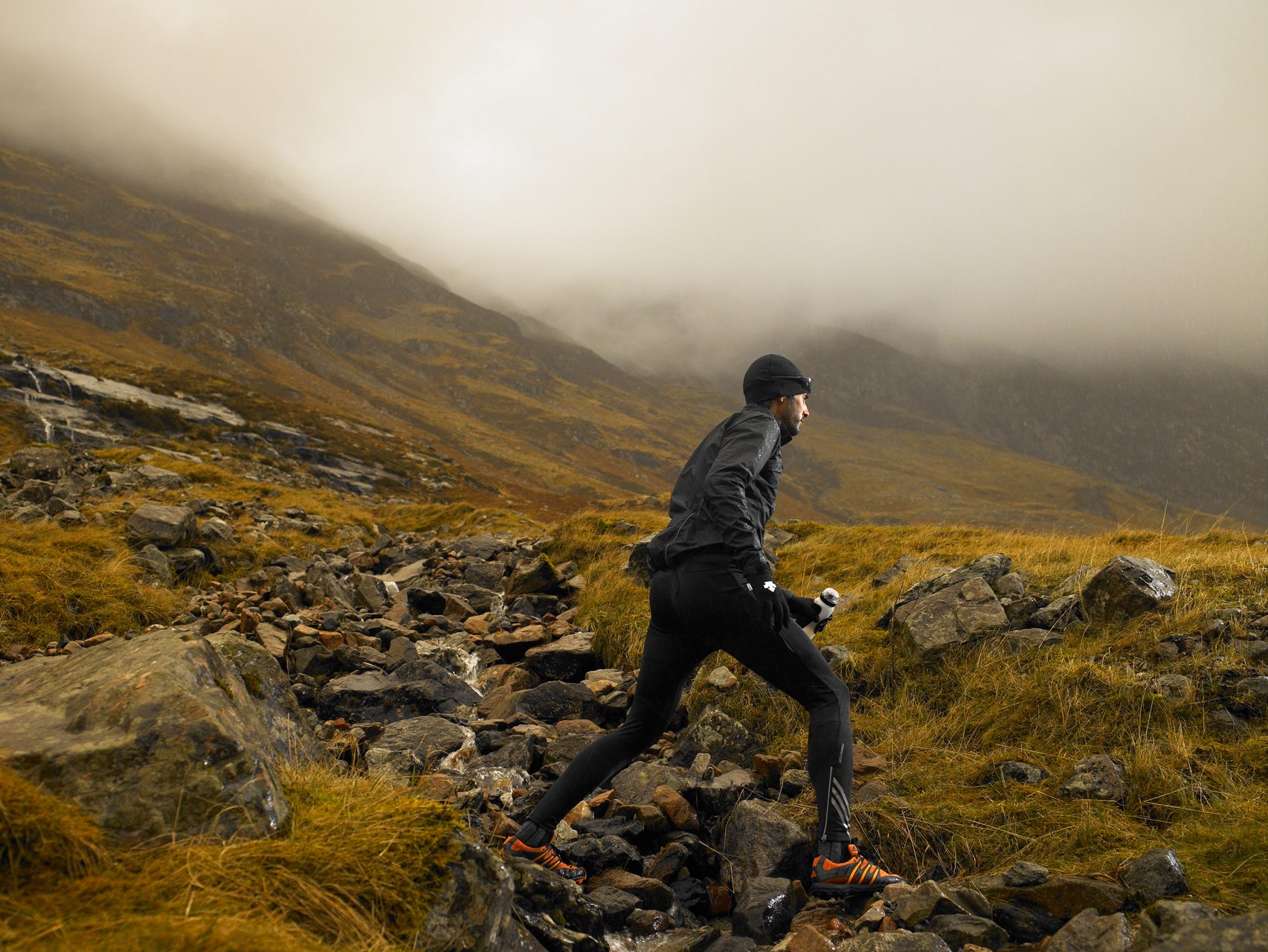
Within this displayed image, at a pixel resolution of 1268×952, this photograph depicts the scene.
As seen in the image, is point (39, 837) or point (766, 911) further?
point (766, 911)

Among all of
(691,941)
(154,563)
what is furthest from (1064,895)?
(154,563)

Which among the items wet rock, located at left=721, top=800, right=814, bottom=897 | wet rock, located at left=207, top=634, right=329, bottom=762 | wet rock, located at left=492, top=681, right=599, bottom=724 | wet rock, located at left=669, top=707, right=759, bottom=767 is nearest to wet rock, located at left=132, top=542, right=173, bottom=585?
wet rock, located at left=492, top=681, right=599, bottom=724

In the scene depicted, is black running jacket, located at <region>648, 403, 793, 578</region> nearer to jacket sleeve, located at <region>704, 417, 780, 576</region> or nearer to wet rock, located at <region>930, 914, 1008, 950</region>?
jacket sleeve, located at <region>704, 417, 780, 576</region>

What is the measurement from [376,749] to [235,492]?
2238cm

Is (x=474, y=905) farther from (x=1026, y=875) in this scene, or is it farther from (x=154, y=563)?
(x=154, y=563)

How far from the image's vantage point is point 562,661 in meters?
9.02

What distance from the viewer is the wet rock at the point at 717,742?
6.30 metres

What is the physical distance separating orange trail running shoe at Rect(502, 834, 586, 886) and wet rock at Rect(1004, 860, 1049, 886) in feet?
7.67

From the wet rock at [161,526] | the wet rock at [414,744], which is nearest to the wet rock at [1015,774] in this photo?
the wet rock at [414,744]

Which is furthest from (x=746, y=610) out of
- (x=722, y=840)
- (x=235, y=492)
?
(x=235, y=492)

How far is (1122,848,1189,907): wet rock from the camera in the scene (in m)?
3.40

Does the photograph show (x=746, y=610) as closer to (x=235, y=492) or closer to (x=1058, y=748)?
(x=1058, y=748)

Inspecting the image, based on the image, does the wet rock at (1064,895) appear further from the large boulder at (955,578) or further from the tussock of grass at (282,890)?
the large boulder at (955,578)

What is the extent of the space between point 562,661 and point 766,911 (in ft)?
17.3
